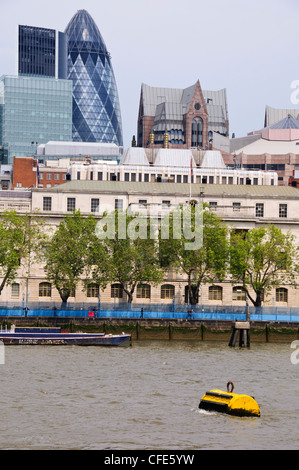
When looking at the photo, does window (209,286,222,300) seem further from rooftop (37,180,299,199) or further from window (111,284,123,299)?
rooftop (37,180,299,199)

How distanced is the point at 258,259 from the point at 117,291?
19.3 metres

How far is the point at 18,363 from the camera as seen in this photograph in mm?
66938

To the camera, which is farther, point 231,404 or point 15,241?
point 15,241

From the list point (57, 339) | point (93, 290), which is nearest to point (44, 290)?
point (93, 290)

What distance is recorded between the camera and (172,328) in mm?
91062

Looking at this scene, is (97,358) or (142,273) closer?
(97,358)

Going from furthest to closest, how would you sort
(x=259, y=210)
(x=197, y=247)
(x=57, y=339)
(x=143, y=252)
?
(x=259, y=210) → (x=143, y=252) → (x=197, y=247) → (x=57, y=339)

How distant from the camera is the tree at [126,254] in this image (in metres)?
99.2

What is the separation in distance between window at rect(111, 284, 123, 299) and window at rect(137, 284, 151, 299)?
85.7 inches

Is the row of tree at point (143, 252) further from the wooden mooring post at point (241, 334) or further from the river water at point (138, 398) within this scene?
the river water at point (138, 398)

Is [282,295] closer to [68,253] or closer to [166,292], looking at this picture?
[166,292]

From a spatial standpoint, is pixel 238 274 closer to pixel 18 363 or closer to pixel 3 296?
pixel 3 296
